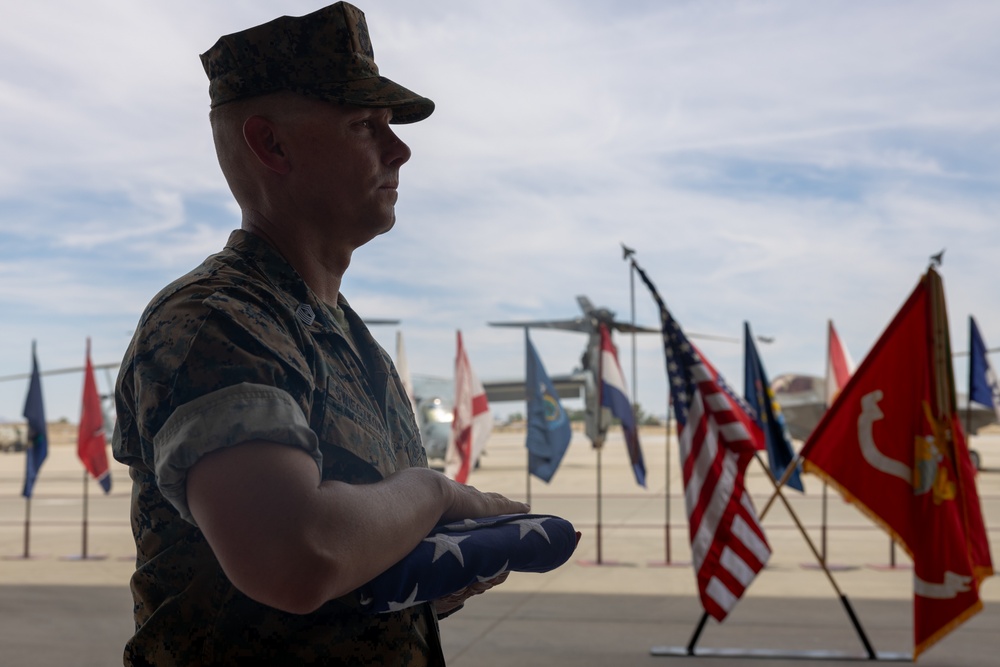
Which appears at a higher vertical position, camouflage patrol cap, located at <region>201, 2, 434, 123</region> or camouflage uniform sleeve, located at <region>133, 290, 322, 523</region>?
camouflage patrol cap, located at <region>201, 2, 434, 123</region>

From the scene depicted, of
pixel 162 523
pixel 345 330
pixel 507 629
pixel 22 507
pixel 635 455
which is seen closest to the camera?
pixel 162 523

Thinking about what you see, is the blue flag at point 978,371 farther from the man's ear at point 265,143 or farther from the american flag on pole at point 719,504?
the man's ear at point 265,143

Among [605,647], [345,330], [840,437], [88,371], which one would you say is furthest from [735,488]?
[88,371]

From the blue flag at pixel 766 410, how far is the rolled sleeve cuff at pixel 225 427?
569 cm

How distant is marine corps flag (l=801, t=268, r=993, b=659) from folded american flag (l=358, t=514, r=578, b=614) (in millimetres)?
4479

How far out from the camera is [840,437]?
5410mm

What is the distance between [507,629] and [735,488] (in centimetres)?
232

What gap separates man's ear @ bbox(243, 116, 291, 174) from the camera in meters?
1.19

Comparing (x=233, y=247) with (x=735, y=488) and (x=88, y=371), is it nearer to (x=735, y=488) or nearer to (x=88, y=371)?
(x=735, y=488)

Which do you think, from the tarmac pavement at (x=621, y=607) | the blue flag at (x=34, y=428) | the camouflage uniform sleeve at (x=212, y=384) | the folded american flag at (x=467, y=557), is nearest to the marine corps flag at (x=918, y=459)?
the tarmac pavement at (x=621, y=607)

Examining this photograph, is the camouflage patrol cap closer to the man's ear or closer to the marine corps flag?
the man's ear

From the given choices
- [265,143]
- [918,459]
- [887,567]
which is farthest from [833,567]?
[265,143]

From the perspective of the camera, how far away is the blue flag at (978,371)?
9.88 metres

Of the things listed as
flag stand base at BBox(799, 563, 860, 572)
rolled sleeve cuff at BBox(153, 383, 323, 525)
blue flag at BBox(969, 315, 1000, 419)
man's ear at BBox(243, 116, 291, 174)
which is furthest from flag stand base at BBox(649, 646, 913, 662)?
rolled sleeve cuff at BBox(153, 383, 323, 525)
